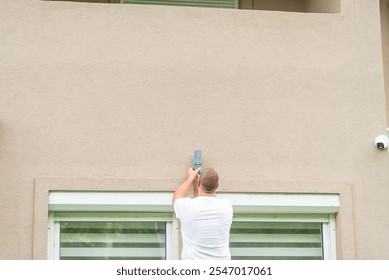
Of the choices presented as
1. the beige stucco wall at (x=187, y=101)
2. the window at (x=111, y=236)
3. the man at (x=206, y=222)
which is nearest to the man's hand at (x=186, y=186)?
the beige stucco wall at (x=187, y=101)

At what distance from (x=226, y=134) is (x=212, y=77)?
0.61 m

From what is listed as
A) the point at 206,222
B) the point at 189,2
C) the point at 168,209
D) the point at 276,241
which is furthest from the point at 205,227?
the point at 189,2

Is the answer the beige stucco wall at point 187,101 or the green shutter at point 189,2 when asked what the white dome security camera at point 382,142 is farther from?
the green shutter at point 189,2

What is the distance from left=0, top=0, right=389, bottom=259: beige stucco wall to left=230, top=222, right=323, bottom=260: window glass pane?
1.51 feet

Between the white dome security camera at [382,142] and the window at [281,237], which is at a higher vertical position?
the white dome security camera at [382,142]

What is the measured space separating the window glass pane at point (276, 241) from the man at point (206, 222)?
1047 mm

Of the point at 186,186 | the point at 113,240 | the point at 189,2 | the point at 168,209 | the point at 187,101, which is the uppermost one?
the point at 189,2

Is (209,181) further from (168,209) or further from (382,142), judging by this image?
(382,142)

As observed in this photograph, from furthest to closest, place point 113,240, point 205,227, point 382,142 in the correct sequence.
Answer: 1. point 382,142
2. point 113,240
3. point 205,227

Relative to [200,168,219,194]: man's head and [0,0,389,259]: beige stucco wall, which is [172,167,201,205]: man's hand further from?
[200,168,219,194]: man's head

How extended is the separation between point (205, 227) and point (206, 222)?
46 millimetres

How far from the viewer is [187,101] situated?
9.71 metres

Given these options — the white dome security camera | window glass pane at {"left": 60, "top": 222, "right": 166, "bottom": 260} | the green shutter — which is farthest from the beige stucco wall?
the green shutter

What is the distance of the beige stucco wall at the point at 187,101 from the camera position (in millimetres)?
9438
